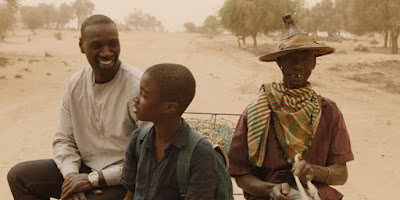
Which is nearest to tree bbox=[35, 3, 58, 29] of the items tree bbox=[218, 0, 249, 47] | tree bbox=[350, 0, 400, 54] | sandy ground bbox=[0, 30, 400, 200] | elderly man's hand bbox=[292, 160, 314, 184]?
tree bbox=[218, 0, 249, 47]

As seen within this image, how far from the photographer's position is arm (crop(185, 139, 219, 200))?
78.2 inches

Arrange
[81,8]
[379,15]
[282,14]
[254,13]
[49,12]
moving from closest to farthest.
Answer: [379,15] < [254,13] < [282,14] < [49,12] < [81,8]

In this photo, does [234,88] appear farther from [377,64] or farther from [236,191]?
[377,64]

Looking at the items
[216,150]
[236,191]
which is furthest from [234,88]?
[216,150]

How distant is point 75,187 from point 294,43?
62.3 inches

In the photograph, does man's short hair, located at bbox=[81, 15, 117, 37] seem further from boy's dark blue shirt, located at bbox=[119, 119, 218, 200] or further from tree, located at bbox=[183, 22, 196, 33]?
tree, located at bbox=[183, 22, 196, 33]

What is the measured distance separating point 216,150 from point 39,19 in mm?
45058

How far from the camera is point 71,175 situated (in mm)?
2510

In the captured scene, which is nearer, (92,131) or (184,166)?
(184,166)

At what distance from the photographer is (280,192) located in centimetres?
218

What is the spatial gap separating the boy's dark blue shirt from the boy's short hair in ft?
0.66

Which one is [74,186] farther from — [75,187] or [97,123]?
[97,123]

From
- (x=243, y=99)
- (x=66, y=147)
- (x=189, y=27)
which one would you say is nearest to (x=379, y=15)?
(x=243, y=99)

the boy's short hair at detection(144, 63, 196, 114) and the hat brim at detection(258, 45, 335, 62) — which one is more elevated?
the hat brim at detection(258, 45, 335, 62)
